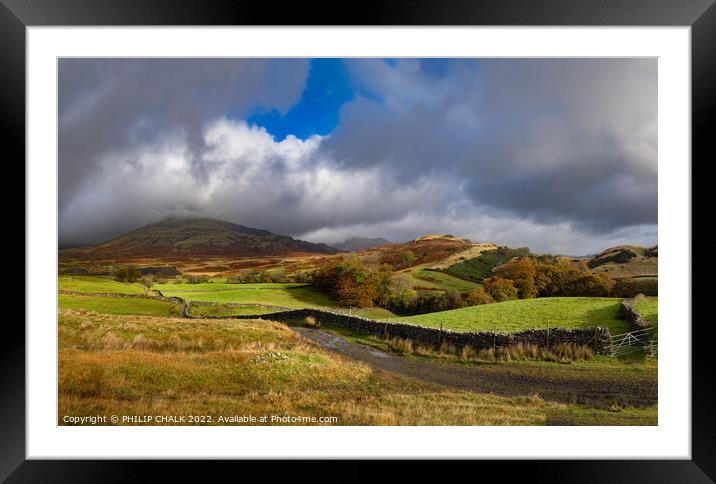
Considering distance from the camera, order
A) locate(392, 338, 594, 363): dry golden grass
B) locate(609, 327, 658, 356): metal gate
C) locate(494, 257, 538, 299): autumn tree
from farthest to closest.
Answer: locate(494, 257, 538, 299): autumn tree
locate(392, 338, 594, 363): dry golden grass
locate(609, 327, 658, 356): metal gate

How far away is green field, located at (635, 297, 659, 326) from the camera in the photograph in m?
4.89

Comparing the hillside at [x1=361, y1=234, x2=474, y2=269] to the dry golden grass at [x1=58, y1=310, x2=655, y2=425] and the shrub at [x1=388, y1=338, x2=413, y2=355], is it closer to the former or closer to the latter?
the shrub at [x1=388, y1=338, x2=413, y2=355]

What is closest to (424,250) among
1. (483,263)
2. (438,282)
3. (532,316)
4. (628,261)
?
(438,282)

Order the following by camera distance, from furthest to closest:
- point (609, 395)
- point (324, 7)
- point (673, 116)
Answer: point (609, 395) < point (673, 116) < point (324, 7)

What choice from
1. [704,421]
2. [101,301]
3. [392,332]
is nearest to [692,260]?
[704,421]

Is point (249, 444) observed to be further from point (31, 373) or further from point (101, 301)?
point (101, 301)

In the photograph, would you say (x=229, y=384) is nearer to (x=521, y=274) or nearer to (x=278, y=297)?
(x=278, y=297)

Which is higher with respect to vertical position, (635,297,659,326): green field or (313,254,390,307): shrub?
(313,254,390,307): shrub

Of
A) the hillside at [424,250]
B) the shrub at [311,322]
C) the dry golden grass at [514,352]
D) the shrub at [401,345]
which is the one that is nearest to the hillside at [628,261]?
the dry golden grass at [514,352]

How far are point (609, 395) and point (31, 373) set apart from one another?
304 inches

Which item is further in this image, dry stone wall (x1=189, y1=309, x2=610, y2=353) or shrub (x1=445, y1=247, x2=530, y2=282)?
shrub (x1=445, y1=247, x2=530, y2=282)

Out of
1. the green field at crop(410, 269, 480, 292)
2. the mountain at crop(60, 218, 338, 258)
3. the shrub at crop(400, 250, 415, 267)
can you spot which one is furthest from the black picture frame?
the shrub at crop(400, 250, 415, 267)

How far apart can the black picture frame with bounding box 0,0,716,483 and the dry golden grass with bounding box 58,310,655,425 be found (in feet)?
3.03

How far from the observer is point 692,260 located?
338 centimetres
